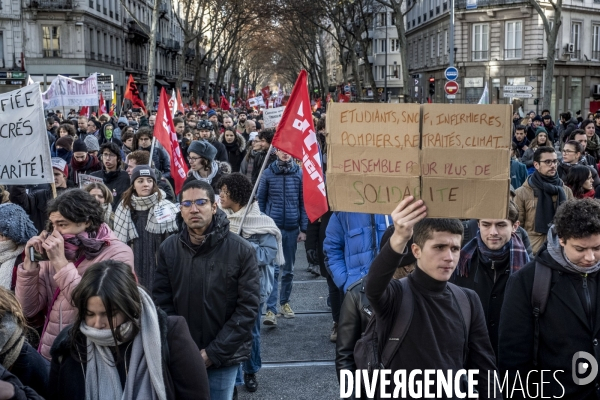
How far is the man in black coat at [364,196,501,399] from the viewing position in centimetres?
314

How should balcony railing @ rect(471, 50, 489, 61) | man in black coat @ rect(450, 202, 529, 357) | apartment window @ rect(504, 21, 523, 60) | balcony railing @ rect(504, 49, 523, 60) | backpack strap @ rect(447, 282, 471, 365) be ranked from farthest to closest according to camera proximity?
balcony railing @ rect(471, 50, 489, 61) < balcony railing @ rect(504, 49, 523, 60) < apartment window @ rect(504, 21, 523, 60) < man in black coat @ rect(450, 202, 529, 357) < backpack strap @ rect(447, 282, 471, 365)

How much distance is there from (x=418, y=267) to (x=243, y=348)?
1.53 m

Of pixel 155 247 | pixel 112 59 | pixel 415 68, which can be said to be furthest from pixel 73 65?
pixel 155 247

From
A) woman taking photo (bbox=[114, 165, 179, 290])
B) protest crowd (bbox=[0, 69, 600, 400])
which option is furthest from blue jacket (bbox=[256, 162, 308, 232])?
woman taking photo (bbox=[114, 165, 179, 290])

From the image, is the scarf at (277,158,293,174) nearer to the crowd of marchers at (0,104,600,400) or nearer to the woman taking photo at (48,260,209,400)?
the crowd of marchers at (0,104,600,400)

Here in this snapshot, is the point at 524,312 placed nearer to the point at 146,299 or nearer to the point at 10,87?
the point at 146,299

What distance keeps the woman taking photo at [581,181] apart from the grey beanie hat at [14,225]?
4.97 meters

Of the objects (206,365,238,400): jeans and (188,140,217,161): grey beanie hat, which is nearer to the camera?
(206,365,238,400): jeans

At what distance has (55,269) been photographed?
3.94 m

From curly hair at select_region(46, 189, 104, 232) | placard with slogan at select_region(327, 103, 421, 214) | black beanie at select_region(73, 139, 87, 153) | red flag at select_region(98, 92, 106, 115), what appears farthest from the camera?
red flag at select_region(98, 92, 106, 115)

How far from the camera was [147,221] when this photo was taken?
597 cm

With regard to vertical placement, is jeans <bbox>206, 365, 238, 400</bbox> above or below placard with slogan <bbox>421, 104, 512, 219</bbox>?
below

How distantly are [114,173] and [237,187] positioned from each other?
2375 mm

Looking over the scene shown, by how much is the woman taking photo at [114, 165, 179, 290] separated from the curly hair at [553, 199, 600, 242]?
316cm
